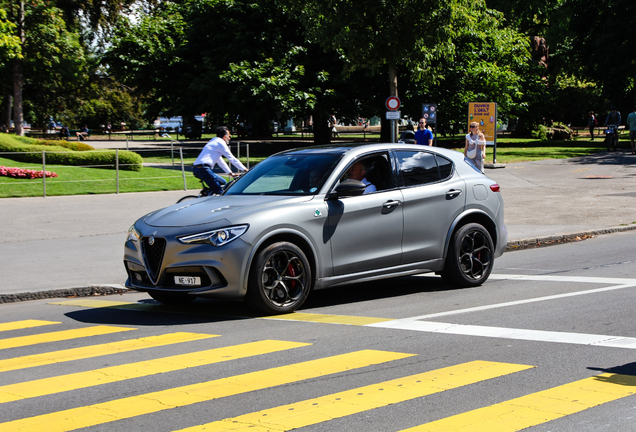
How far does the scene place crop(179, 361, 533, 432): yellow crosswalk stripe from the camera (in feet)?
14.1

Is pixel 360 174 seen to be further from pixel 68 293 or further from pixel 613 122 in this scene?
pixel 613 122

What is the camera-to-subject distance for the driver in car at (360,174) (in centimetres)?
820

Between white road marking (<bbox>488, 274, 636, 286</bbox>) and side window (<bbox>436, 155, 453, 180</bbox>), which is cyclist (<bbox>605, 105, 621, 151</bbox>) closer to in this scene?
white road marking (<bbox>488, 274, 636, 286</bbox>)

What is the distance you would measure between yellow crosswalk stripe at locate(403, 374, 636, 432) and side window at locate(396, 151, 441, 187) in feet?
12.6

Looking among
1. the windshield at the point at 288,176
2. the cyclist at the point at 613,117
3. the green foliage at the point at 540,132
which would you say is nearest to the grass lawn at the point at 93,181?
the windshield at the point at 288,176

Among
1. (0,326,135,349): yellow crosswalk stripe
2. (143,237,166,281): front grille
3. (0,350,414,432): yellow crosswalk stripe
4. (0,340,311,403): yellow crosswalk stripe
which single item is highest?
(143,237,166,281): front grille

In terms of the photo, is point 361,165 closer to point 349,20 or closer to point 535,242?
point 535,242

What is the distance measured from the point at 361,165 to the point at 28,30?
51.1 m

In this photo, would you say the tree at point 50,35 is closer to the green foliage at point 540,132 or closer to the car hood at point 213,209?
the green foliage at point 540,132

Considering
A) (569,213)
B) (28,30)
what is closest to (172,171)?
(569,213)

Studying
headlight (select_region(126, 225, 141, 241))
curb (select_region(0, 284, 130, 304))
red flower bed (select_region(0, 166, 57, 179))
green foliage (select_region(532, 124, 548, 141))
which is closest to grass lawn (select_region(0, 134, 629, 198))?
red flower bed (select_region(0, 166, 57, 179))

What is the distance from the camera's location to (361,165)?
8320mm

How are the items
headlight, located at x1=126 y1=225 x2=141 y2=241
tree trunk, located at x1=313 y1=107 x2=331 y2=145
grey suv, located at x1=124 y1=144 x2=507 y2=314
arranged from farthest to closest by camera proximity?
tree trunk, located at x1=313 y1=107 x2=331 y2=145
headlight, located at x1=126 y1=225 x2=141 y2=241
grey suv, located at x1=124 y1=144 x2=507 y2=314

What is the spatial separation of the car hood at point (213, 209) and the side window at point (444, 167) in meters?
1.97
